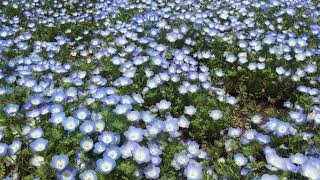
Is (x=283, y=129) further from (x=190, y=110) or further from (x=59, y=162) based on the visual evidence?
(x=59, y=162)

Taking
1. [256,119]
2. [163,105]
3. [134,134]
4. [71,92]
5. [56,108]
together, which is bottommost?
[256,119]

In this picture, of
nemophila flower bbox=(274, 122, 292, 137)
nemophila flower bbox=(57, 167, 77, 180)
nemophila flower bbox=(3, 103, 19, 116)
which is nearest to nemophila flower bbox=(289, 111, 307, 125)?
nemophila flower bbox=(274, 122, 292, 137)

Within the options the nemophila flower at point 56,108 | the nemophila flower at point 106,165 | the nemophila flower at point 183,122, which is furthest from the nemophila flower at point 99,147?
the nemophila flower at point 183,122

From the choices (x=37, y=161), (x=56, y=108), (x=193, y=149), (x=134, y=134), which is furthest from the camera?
(x=56, y=108)

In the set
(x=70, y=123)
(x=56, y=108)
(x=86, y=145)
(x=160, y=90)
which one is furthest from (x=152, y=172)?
(x=160, y=90)

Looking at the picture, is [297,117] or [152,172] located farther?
[297,117]

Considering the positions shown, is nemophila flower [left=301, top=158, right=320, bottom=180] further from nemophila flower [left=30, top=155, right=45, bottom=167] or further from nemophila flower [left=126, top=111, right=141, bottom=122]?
nemophila flower [left=30, top=155, right=45, bottom=167]
